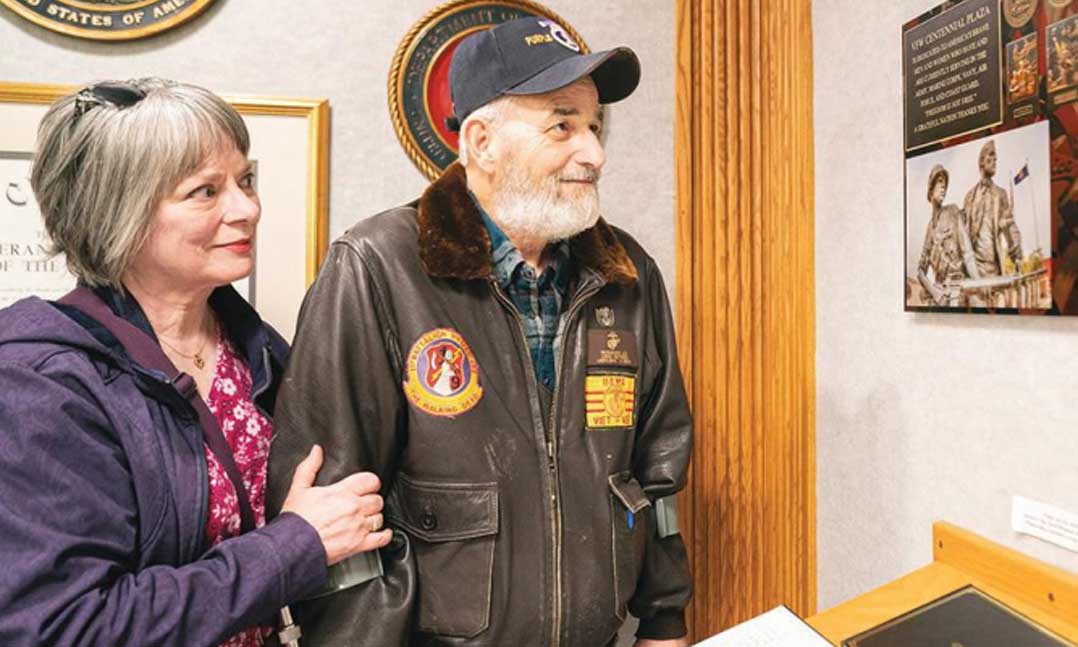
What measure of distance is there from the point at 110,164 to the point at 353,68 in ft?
2.68

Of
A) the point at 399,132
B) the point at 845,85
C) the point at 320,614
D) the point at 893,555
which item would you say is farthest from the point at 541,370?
the point at 845,85

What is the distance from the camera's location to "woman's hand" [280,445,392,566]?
102 cm

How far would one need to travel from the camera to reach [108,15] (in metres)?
1.54

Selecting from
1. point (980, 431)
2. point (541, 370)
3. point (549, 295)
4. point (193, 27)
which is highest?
point (193, 27)

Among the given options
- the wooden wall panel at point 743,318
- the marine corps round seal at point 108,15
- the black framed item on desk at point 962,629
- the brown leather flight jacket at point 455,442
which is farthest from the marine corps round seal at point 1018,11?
the marine corps round seal at point 108,15

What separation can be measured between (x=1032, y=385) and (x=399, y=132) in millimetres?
1454

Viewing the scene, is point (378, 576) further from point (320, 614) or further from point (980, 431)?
point (980, 431)

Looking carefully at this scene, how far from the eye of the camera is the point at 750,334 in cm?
188

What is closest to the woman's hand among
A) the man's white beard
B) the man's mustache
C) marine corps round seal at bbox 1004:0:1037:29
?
the man's white beard

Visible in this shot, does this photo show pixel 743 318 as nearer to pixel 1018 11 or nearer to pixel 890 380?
pixel 890 380

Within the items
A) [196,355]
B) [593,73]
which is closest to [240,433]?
[196,355]

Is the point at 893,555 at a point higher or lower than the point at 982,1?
lower

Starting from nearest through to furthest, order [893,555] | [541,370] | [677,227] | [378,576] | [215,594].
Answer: [215,594] < [378,576] < [541,370] < [893,555] < [677,227]

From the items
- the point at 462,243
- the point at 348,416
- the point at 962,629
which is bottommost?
the point at 962,629
